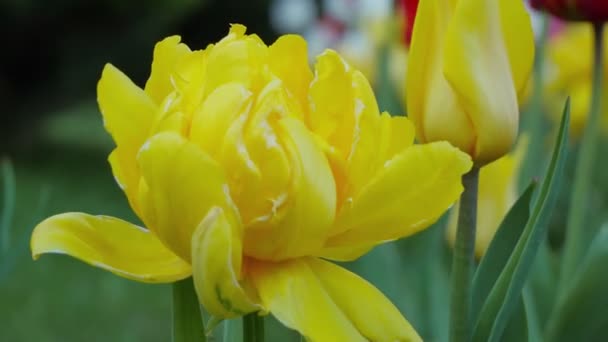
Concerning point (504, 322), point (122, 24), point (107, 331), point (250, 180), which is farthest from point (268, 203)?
point (122, 24)

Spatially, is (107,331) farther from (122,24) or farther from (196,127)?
(122,24)

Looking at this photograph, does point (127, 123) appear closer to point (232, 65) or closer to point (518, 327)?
point (232, 65)

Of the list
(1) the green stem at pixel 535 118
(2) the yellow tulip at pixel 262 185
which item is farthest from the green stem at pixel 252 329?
(1) the green stem at pixel 535 118

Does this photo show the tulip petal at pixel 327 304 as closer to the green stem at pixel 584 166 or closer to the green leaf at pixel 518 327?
the green leaf at pixel 518 327

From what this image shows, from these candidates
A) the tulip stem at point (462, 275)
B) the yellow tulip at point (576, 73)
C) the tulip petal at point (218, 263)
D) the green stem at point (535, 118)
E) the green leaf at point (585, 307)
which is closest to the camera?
the tulip petal at point (218, 263)

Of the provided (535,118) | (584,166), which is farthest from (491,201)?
(535,118)
